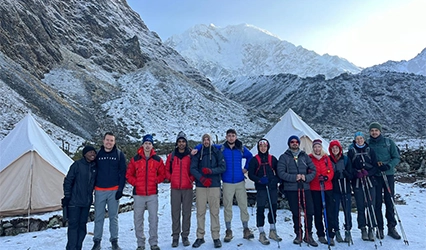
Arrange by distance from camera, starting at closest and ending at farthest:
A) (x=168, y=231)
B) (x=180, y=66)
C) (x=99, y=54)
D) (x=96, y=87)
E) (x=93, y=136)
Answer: (x=168, y=231) → (x=93, y=136) → (x=96, y=87) → (x=99, y=54) → (x=180, y=66)

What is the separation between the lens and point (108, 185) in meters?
5.16

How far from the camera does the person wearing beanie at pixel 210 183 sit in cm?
530

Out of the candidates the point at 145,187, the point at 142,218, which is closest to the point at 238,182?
the point at 145,187

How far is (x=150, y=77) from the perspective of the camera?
5259cm

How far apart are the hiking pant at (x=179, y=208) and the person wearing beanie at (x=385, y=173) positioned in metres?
3.89

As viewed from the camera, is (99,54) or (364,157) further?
(99,54)

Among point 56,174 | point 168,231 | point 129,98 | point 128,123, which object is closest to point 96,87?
point 129,98

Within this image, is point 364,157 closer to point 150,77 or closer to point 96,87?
point 96,87

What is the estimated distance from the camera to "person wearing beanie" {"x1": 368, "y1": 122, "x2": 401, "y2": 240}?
5.65 metres

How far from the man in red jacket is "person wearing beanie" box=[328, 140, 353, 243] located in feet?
11.5

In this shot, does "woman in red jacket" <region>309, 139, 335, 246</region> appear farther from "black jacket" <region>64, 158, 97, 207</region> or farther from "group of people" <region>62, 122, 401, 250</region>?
"black jacket" <region>64, 158, 97, 207</region>

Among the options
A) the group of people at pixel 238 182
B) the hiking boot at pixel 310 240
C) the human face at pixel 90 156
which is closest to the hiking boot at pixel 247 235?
the group of people at pixel 238 182

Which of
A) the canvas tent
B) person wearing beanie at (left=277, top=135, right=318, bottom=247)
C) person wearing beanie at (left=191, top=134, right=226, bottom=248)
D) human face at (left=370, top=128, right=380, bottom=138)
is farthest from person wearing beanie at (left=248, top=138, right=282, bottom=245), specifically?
the canvas tent

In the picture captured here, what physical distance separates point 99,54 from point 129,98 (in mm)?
14343
